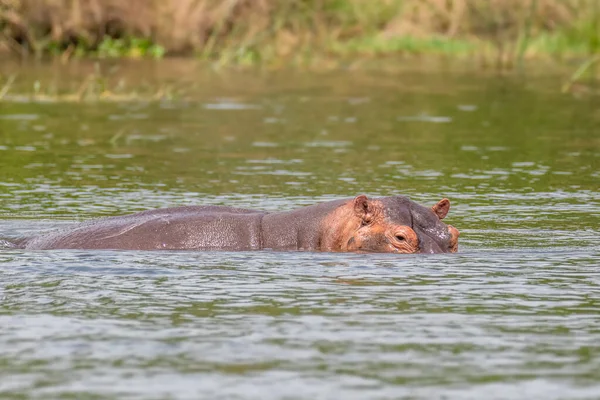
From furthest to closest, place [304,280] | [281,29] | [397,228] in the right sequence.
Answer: [281,29]
[397,228]
[304,280]

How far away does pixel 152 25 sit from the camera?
3148 centimetres

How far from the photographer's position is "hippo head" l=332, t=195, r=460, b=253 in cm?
870

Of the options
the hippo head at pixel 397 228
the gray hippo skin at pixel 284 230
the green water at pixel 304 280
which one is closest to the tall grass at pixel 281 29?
the green water at pixel 304 280

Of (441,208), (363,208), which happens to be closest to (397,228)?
(363,208)

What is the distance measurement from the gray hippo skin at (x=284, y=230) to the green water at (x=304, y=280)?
7.1 inches

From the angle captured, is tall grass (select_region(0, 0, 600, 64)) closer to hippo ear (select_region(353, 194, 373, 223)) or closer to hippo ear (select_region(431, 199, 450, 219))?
hippo ear (select_region(431, 199, 450, 219))

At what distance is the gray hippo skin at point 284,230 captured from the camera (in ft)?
28.7

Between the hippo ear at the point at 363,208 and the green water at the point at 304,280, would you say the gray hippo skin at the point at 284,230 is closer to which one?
the hippo ear at the point at 363,208

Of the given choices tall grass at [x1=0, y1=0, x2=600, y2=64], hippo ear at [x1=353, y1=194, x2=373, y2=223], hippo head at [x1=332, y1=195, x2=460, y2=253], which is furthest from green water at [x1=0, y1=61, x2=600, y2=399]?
tall grass at [x1=0, y1=0, x2=600, y2=64]

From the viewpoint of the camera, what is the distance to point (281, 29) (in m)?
31.1

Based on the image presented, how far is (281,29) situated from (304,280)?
23.5m

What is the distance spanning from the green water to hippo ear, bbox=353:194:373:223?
0.91 feet

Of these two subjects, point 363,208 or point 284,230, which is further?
point 284,230

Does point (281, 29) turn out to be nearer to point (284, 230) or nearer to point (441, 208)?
point (284, 230)
